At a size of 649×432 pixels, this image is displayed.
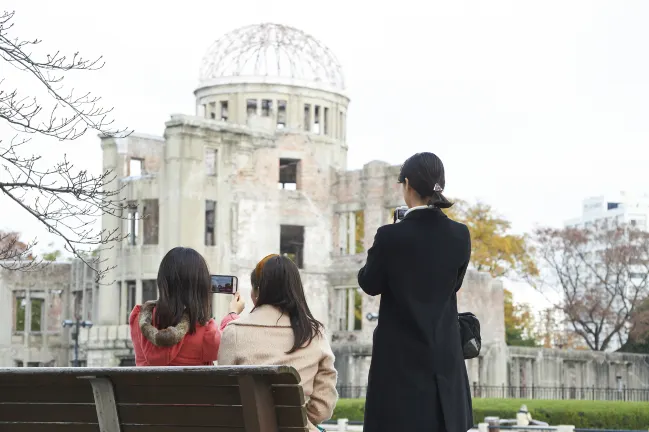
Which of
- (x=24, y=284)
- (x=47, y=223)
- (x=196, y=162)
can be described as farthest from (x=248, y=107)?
(x=47, y=223)

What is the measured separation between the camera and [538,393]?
54.0 meters

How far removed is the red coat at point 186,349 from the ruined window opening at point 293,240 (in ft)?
147

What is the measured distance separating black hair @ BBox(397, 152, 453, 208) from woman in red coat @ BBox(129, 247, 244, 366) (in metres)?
1.26

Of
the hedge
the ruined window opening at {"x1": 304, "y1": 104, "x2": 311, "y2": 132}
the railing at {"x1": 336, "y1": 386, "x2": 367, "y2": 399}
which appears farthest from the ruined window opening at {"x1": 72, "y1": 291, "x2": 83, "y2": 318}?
the hedge

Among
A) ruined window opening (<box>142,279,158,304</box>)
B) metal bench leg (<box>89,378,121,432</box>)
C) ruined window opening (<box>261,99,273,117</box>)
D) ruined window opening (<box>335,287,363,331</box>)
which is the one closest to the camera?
metal bench leg (<box>89,378,121,432</box>)

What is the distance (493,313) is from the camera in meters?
50.8

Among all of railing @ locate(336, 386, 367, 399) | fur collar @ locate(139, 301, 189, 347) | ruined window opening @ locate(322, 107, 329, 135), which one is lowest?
railing @ locate(336, 386, 367, 399)

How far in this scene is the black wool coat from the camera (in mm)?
5984

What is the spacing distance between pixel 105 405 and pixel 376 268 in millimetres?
1485

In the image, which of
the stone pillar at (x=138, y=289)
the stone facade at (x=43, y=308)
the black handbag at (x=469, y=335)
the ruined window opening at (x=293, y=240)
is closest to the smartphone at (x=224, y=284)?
the black handbag at (x=469, y=335)

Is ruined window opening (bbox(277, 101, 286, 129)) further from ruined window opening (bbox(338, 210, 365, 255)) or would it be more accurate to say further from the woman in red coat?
the woman in red coat

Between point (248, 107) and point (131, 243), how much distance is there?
341 inches

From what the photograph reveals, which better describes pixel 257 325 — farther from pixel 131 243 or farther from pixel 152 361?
pixel 131 243

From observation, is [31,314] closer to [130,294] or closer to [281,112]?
[130,294]
